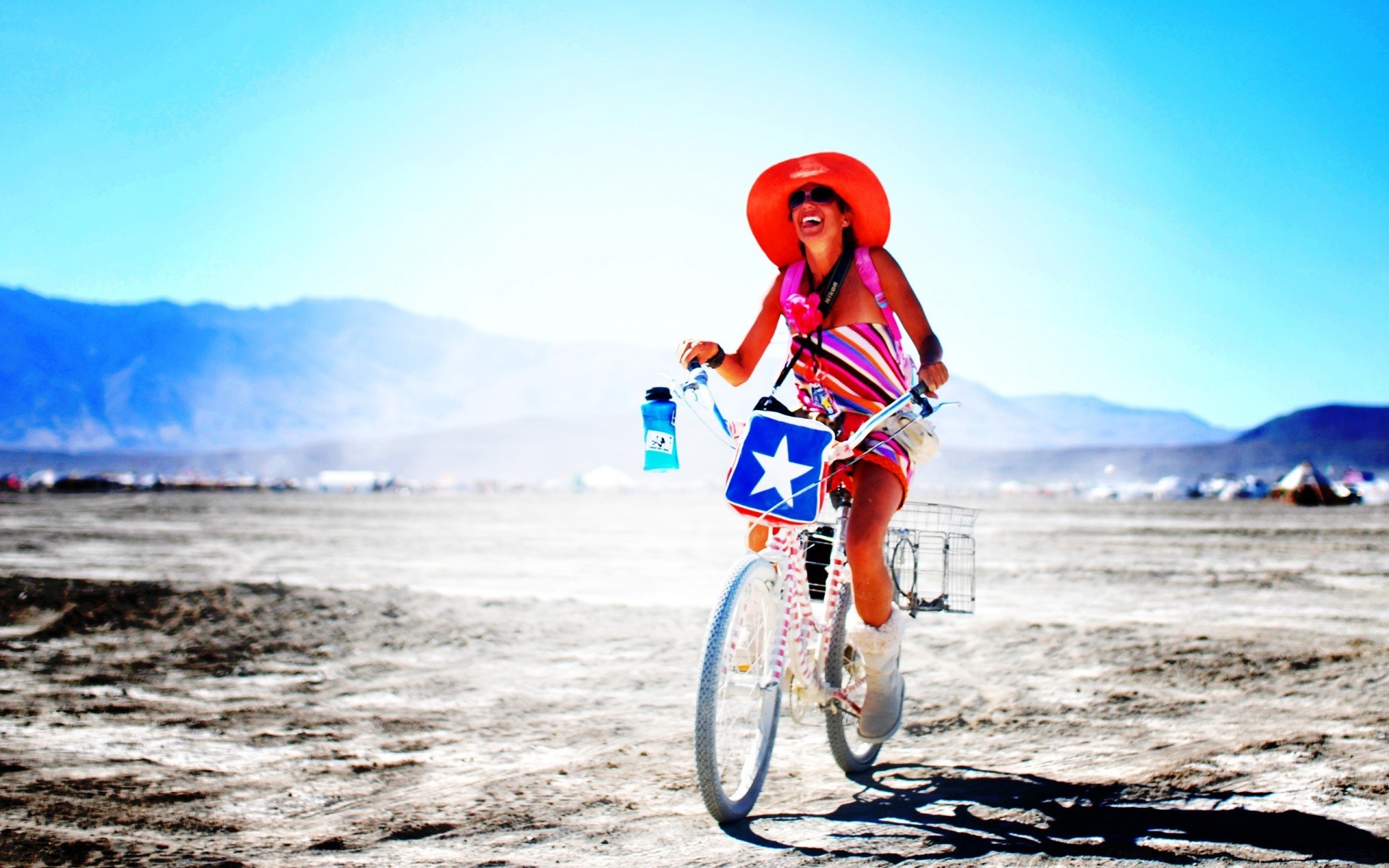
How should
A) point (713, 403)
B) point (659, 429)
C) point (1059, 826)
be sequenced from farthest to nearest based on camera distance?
point (713, 403), point (659, 429), point (1059, 826)

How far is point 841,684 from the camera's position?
3.44 metres

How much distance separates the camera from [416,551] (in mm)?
15969

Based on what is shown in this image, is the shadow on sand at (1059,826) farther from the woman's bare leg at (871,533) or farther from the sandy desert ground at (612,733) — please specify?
the woman's bare leg at (871,533)

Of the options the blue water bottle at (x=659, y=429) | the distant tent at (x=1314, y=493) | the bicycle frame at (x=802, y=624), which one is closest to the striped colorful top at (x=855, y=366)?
the bicycle frame at (x=802, y=624)

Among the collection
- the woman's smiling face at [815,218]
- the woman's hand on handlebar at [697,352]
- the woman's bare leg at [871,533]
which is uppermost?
the woman's smiling face at [815,218]

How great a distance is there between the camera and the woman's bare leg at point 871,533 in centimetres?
311

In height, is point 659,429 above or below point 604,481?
below

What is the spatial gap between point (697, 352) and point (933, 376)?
0.81 metres

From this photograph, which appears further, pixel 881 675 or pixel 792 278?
pixel 792 278

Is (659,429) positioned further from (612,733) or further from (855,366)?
(612,733)

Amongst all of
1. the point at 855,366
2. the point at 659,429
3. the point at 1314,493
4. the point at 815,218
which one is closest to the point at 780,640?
the point at 659,429

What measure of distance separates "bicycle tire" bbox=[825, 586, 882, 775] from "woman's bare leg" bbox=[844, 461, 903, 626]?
0.13 meters

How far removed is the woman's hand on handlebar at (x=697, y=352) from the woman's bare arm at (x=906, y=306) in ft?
2.15

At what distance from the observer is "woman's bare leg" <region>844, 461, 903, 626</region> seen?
10.2 ft
